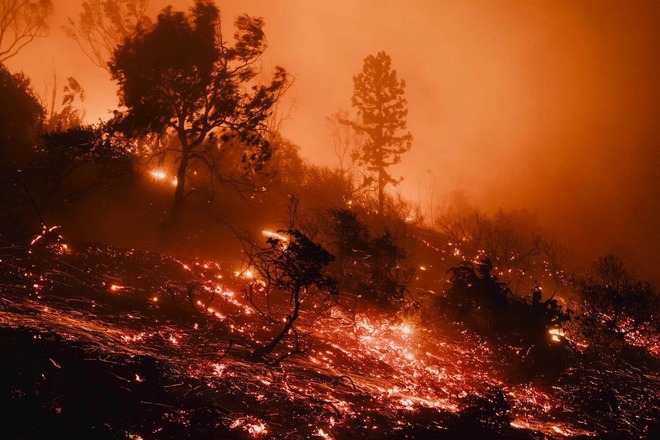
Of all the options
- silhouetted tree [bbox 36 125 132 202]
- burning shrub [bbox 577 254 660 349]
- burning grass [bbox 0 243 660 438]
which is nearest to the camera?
burning grass [bbox 0 243 660 438]

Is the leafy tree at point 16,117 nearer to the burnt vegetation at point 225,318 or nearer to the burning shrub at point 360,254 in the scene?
the burnt vegetation at point 225,318

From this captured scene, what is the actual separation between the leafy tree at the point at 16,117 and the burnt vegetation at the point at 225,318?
11cm

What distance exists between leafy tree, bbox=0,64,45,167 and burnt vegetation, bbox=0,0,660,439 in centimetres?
11

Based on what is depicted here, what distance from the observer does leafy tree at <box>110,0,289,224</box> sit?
17656 millimetres

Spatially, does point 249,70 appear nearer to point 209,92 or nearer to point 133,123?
point 209,92

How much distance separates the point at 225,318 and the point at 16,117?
19980 millimetres

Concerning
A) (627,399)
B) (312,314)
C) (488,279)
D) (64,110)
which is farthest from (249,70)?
(64,110)

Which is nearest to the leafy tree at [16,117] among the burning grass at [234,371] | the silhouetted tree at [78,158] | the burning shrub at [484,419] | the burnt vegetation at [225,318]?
the burnt vegetation at [225,318]

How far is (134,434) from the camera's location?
15.8 ft

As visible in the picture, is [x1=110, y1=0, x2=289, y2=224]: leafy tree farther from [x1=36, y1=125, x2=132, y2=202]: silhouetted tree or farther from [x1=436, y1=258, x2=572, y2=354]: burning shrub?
[x1=436, y1=258, x2=572, y2=354]: burning shrub

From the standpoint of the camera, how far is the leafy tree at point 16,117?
1997 centimetres

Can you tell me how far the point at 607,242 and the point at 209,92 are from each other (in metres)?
75.6

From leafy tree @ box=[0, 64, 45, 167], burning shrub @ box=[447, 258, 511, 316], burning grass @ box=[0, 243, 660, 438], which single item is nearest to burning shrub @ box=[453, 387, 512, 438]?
burning grass @ box=[0, 243, 660, 438]

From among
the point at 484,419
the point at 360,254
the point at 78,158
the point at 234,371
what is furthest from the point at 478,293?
the point at 78,158
